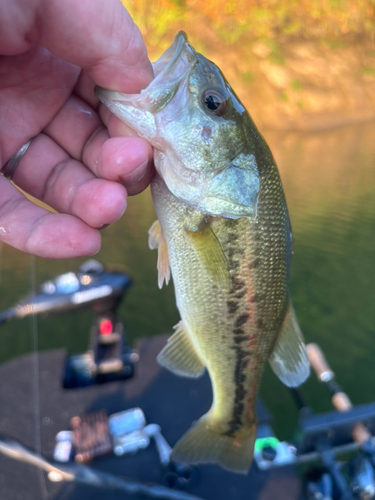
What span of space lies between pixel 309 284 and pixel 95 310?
466 centimetres

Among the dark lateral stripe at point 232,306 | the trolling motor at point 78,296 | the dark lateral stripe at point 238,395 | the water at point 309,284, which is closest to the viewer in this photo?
the dark lateral stripe at point 232,306

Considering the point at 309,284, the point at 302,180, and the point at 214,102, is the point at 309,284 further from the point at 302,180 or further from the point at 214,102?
the point at 214,102

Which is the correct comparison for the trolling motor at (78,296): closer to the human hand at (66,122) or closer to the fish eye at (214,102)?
the human hand at (66,122)

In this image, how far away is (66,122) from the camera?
5.56 ft

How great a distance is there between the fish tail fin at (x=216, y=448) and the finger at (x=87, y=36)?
1.57m

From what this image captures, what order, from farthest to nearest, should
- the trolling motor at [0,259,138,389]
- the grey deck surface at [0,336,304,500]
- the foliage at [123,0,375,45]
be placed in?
1. the foliage at [123,0,375,45]
2. the trolling motor at [0,259,138,389]
3. the grey deck surface at [0,336,304,500]

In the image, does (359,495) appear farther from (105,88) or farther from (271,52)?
(271,52)

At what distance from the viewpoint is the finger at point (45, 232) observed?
4.35ft

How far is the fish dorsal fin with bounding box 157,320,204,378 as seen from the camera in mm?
1718

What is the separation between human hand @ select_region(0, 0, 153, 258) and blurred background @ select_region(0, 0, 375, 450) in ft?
8.32

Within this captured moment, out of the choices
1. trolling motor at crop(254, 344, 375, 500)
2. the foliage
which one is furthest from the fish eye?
the foliage

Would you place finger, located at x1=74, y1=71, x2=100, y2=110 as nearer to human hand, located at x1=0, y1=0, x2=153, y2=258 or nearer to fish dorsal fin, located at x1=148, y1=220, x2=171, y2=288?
human hand, located at x1=0, y1=0, x2=153, y2=258

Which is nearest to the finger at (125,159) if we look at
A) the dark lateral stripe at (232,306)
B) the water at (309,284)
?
the dark lateral stripe at (232,306)

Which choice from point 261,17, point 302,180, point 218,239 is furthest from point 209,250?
point 261,17
